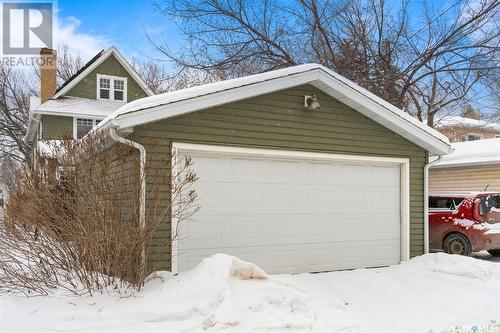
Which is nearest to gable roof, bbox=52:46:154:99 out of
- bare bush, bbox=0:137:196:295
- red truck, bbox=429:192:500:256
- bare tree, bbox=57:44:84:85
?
bare tree, bbox=57:44:84:85

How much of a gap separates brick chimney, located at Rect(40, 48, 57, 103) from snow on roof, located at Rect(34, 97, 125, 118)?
3.90 feet

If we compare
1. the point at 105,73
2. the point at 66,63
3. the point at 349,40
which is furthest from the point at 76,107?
the point at 66,63

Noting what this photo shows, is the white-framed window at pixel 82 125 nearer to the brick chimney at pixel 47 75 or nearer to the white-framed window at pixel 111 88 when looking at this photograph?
the white-framed window at pixel 111 88

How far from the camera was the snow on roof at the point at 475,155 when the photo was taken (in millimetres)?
15099

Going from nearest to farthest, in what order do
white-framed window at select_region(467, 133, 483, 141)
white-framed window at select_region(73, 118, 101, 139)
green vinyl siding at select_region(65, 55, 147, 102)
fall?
white-framed window at select_region(73, 118, 101, 139)
green vinyl siding at select_region(65, 55, 147, 102)
white-framed window at select_region(467, 133, 483, 141)

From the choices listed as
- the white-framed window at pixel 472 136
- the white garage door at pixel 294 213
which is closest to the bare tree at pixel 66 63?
the white garage door at pixel 294 213

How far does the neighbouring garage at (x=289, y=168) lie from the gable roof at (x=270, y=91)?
0.02 metres

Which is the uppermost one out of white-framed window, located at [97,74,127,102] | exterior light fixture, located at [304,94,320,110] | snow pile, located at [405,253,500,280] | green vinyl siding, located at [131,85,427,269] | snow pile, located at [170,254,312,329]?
white-framed window, located at [97,74,127,102]

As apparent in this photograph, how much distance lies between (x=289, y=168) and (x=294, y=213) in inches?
33.7

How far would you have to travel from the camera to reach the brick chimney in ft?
72.8

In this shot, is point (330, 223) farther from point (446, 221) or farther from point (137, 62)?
point (137, 62)

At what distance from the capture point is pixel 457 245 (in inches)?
429

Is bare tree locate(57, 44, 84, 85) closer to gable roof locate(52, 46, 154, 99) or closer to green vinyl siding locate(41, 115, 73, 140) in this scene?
gable roof locate(52, 46, 154, 99)

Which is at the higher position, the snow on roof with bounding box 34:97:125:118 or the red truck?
the snow on roof with bounding box 34:97:125:118
